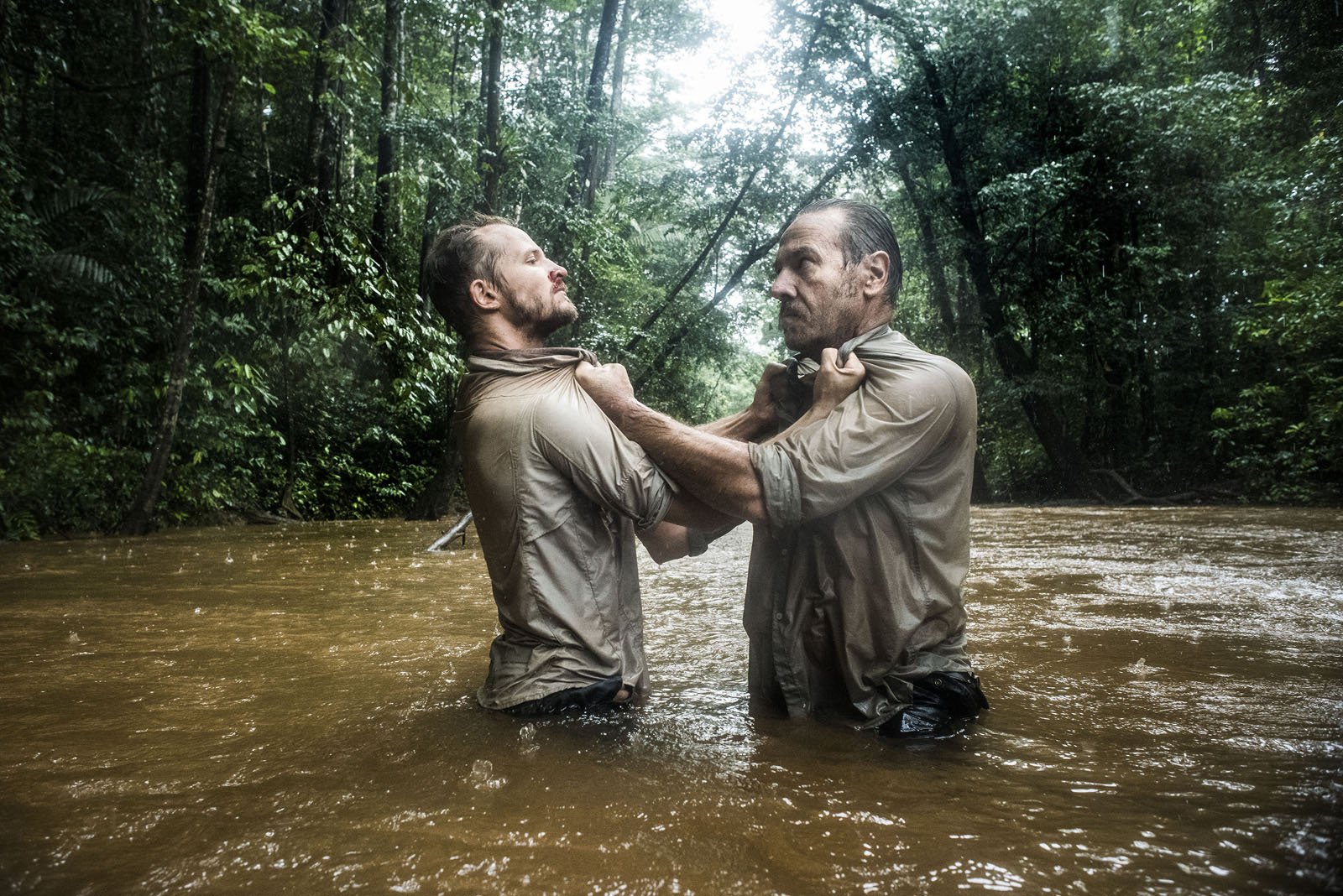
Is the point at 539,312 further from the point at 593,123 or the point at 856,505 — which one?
the point at 593,123

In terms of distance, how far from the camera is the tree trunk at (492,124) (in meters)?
11.1

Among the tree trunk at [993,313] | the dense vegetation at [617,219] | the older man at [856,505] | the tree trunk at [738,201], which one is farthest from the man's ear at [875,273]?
the tree trunk at [993,313]

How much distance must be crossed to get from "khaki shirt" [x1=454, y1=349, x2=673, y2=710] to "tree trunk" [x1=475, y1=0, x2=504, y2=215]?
31.7 feet

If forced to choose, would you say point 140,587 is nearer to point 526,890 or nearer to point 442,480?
point 526,890

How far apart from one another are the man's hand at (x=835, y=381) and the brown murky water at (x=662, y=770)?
2.83 ft

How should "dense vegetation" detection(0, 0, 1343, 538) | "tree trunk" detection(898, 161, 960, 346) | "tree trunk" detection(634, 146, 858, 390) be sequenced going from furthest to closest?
"tree trunk" detection(898, 161, 960, 346)
"tree trunk" detection(634, 146, 858, 390)
"dense vegetation" detection(0, 0, 1343, 538)

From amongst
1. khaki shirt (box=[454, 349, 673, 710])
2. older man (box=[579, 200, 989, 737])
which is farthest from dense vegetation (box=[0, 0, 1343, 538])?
older man (box=[579, 200, 989, 737])

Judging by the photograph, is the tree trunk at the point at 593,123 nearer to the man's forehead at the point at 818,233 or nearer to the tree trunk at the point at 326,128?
the tree trunk at the point at 326,128

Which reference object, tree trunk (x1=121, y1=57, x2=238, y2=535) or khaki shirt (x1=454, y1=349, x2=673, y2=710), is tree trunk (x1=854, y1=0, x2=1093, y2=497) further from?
khaki shirt (x1=454, y1=349, x2=673, y2=710)

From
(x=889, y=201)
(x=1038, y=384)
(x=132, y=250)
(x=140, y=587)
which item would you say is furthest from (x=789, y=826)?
(x=889, y=201)

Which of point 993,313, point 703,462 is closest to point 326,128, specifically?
point 703,462

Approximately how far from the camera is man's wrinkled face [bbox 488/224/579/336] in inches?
101

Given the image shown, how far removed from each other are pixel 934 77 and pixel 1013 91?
66.5 inches

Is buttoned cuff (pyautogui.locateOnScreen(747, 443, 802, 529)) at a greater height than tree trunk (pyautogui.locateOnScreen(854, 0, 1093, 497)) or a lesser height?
lesser
